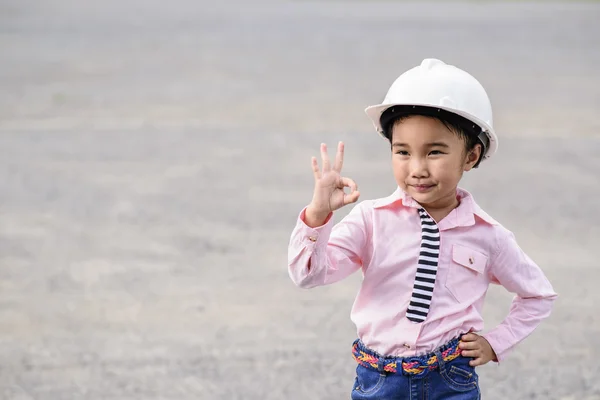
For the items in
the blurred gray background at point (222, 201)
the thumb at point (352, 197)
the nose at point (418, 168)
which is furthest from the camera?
the blurred gray background at point (222, 201)

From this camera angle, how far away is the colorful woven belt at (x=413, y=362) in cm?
293

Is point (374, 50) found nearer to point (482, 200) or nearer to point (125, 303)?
point (482, 200)

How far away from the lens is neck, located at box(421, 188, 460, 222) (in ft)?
10.00

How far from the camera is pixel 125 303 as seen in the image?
5297 millimetres

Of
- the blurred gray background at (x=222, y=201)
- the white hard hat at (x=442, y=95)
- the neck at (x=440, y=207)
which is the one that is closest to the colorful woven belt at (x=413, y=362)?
the neck at (x=440, y=207)

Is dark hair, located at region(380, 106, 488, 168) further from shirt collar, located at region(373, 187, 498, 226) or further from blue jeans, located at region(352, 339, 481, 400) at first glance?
blue jeans, located at region(352, 339, 481, 400)

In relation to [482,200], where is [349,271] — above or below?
above

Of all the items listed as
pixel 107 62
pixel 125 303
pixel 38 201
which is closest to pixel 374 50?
pixel 107 62

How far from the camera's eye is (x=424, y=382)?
116 inches

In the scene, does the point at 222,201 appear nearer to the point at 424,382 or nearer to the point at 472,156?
the point at 472,156

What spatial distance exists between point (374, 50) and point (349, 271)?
1220cm

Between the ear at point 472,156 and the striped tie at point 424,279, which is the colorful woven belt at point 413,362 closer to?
the striped tie at point 424,279

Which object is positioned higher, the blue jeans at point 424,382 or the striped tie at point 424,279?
the striped tie at point 424,279

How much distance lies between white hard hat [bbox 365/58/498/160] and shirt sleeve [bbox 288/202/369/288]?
0.35 metres
